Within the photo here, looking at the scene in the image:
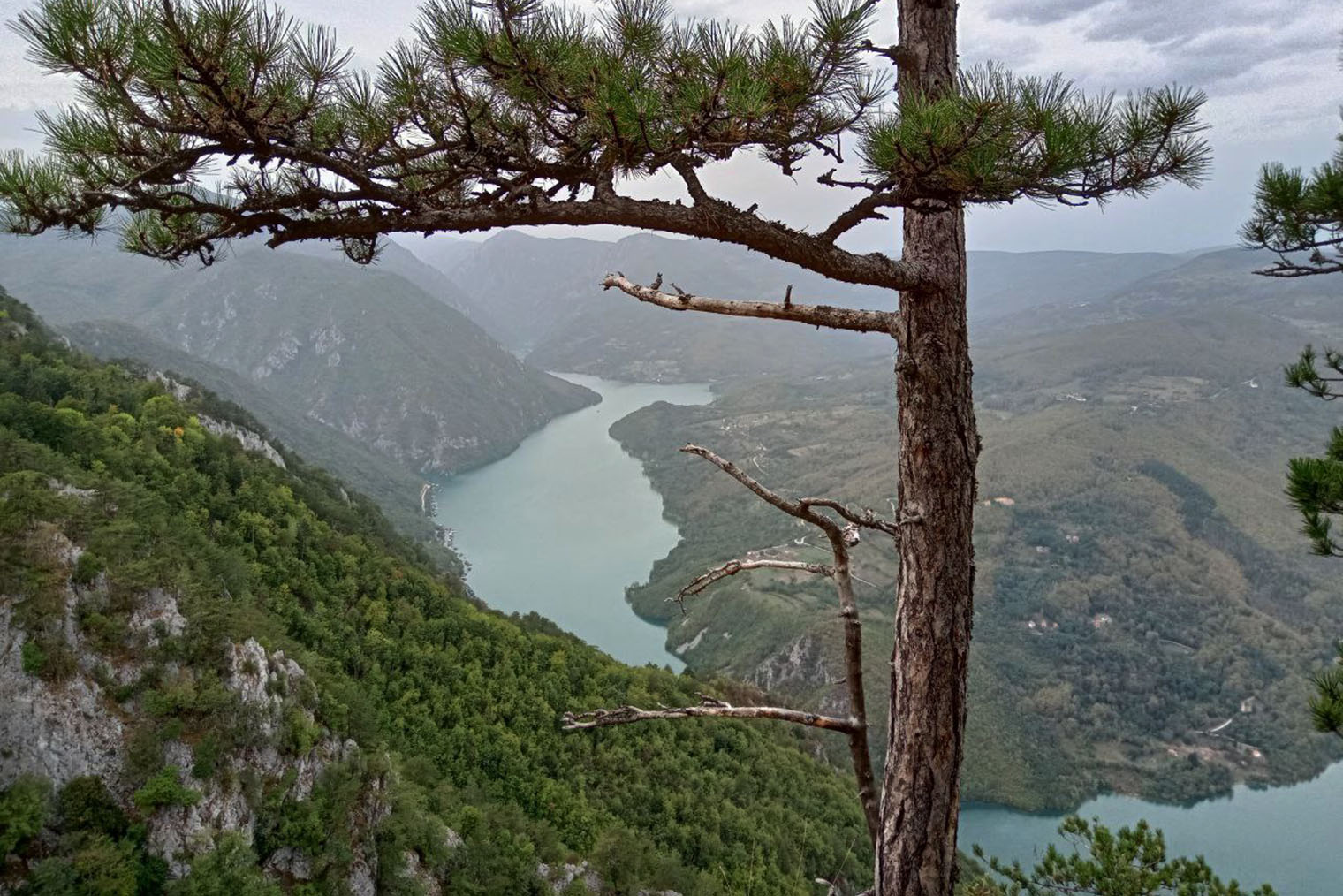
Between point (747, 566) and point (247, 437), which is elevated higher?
point (747, 566)

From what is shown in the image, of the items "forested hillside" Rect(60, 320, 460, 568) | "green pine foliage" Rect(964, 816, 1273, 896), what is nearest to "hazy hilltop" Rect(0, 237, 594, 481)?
"forested hillside" Rect(60, 320, 460, 568)

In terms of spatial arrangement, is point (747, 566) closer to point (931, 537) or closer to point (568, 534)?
point (931, 537)

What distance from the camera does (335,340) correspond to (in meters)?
91.9

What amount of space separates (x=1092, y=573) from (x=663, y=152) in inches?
2200

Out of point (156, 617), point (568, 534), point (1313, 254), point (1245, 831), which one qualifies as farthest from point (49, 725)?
point (568, 534)

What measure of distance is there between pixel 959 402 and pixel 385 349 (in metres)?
97.7

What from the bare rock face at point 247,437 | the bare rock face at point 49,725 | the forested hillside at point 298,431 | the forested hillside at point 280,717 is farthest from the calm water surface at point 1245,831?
the forested hillside at point 298,431

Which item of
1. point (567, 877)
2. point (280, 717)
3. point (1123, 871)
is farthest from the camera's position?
point (567, 877)

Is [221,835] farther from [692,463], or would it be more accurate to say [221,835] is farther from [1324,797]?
[692,463]

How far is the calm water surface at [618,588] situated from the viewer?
27031 mm

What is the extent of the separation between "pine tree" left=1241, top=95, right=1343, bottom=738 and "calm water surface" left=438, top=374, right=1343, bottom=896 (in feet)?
6.34

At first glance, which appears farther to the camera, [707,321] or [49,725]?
[707,321]

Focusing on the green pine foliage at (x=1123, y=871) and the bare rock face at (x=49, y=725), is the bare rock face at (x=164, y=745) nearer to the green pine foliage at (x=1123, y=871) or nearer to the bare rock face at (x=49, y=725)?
the bare rock face at (x=49, y=725)

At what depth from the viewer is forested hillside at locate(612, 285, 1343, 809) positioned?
34500 mm
